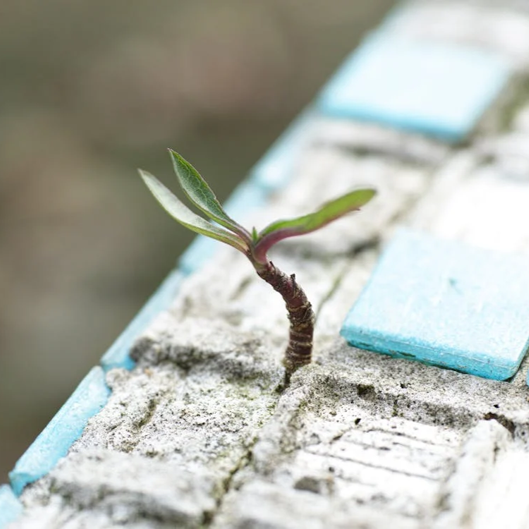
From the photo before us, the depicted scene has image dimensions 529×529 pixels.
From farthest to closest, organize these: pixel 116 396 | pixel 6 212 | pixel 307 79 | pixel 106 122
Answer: pixel 307 79
pixel 106 122
pixel 6 212
pixel 116 396

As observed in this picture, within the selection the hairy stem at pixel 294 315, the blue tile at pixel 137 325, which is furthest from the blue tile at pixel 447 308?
the blue tile at pixel 137 325

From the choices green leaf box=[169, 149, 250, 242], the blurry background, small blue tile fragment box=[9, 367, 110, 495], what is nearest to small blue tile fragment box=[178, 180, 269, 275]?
small blue tile fragment box=[9, 367, 110, 495]

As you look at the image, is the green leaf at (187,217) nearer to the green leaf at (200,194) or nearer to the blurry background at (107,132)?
the green leaf at (200,194)

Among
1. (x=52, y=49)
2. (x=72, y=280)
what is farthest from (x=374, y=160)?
(x=52, y=49)

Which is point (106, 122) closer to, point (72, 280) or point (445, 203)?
point (72, 280)

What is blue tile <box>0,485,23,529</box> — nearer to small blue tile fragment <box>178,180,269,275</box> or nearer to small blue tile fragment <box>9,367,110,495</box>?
small blue tile fragment <box>9,367,110,495</box>

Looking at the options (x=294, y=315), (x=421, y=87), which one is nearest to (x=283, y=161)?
(x=421, y=87)
